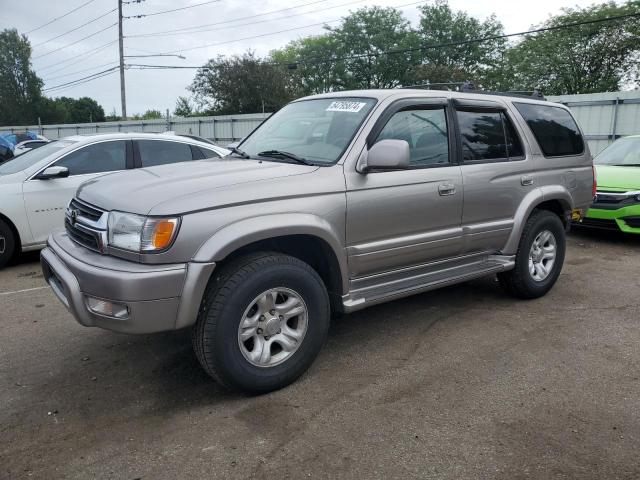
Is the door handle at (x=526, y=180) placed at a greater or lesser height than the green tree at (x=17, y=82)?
lesser

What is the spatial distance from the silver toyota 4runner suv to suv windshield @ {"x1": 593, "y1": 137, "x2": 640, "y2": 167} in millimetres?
4298

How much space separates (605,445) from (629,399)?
2.06 feet

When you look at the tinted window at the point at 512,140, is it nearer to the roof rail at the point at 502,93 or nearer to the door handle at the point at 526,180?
the door handle at the point at 526,180

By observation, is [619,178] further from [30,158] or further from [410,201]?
[30,158]

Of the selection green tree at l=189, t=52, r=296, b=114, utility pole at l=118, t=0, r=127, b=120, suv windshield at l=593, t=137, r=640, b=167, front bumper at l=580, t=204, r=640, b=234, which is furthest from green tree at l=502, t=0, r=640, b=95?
front bumper at l=580, t=204, r=640, b=234

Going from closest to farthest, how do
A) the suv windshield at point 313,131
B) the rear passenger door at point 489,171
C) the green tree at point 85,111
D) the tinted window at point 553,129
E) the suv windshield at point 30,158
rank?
the suv windshield at point 313,131
the rear passenger door at point 489,171
the tinted window at point 553,129
the suv windshield at point 30,158
the green tree at point 85,111

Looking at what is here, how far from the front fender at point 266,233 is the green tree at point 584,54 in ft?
126

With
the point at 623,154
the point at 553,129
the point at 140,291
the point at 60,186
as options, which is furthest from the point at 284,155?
the point at 623,154

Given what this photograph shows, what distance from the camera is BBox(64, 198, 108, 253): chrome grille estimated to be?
123 inches

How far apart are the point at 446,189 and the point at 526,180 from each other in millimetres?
1101

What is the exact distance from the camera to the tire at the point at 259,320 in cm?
304

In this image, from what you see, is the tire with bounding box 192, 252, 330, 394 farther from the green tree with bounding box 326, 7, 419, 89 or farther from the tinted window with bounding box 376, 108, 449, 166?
the green tree with bounding box 326, 7, 419, 89

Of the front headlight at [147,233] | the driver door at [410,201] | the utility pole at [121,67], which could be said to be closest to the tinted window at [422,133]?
the driver door at [410,201]

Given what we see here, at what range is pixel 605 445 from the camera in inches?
110
